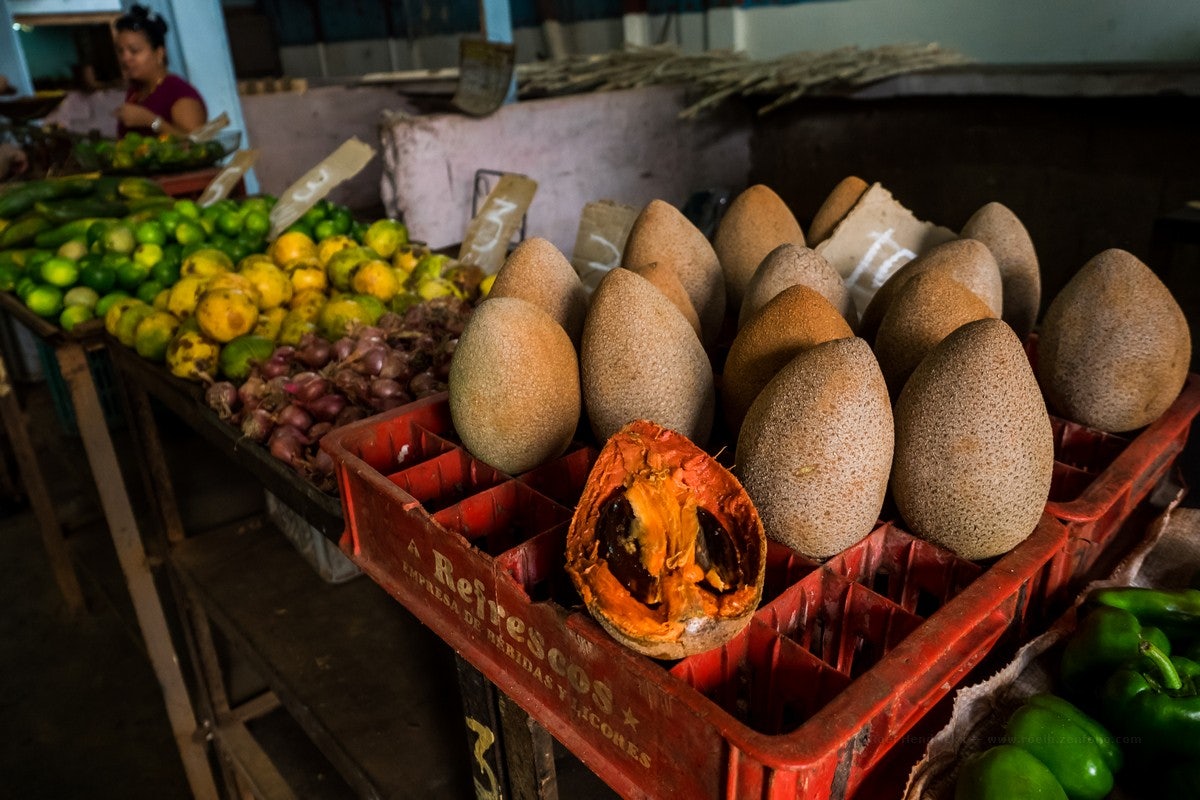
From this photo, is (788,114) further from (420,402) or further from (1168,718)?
(1168,718)

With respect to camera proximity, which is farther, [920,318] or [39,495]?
[39,495]

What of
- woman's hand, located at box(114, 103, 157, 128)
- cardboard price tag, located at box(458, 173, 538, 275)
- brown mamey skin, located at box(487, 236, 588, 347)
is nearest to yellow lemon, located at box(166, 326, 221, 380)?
cardboard price tag, located at box(458, 173, 538, 275)

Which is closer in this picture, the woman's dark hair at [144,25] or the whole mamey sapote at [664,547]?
the whole mamey sapote at [664,547]

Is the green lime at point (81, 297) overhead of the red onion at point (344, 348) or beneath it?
overhead

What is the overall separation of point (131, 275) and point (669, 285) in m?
2.07

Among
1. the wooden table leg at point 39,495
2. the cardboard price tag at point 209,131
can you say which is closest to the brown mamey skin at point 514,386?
the wooden table leg at point 39,495

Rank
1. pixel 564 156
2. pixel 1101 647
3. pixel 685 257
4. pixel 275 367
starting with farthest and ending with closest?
pixel 564 156 < pixel 275 367 < pixel 685 257 < pixel 1101 647

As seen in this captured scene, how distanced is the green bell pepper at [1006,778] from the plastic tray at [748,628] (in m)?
0.08

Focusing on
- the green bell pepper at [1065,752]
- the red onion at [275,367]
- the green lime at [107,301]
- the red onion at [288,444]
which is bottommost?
the green bell pepper at [1065,752]

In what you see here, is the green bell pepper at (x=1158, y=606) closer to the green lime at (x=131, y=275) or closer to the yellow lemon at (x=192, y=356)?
the yellow lemon at (x=192, y=356)

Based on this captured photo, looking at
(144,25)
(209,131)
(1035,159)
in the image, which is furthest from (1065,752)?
(144,25)

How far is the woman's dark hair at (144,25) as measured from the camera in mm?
4805

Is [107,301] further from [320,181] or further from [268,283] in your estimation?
[320,181]

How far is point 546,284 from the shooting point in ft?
4.86
